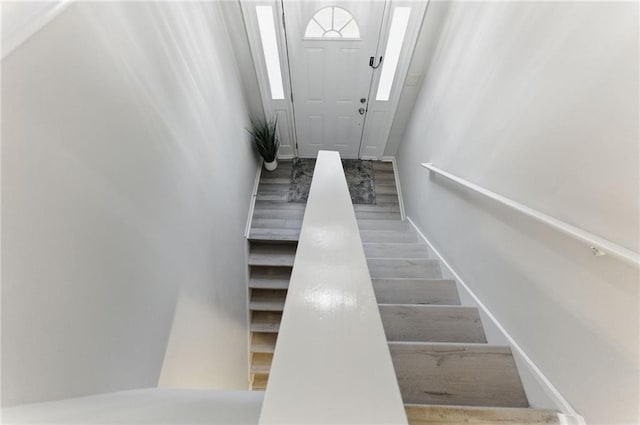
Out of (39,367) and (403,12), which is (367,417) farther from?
(403,12)

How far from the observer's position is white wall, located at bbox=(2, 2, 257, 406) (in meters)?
0.63

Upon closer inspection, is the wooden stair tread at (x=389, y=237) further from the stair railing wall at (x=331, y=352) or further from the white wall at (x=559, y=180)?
the stair railing wall at (x=331, y=352)

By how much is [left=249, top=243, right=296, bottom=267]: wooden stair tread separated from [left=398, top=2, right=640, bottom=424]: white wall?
5.77 ft

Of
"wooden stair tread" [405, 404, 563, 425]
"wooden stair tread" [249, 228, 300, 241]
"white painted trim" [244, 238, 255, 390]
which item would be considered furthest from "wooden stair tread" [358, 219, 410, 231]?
"wooden stair tread" [405, 404, 563, 425]

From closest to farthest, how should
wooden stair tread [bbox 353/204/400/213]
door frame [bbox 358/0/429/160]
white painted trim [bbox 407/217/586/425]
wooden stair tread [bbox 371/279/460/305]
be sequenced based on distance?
white painted trim [bbox 407/217/586/425] < wooden stair tread [bbox 371/279/460/305] < door frame [bbox 358/0/429/160] < wooden stair tread [bbox 353/204/400/213]

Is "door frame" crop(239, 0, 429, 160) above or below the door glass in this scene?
below

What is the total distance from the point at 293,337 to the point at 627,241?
1.02 meters

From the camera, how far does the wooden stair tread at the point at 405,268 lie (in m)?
2.08

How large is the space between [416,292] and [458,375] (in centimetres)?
63

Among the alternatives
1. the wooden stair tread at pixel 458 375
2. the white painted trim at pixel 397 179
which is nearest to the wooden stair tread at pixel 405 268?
the wooden stair tread at pixel 458 375

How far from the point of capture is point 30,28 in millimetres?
647

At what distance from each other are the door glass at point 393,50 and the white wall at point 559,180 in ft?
2.47

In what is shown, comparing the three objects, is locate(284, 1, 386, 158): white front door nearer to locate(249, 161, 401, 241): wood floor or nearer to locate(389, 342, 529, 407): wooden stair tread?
locate(249, 161, 401, 241): wood floor

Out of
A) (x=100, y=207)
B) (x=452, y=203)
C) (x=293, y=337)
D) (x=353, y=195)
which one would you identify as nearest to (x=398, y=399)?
(x=293, y=337)
